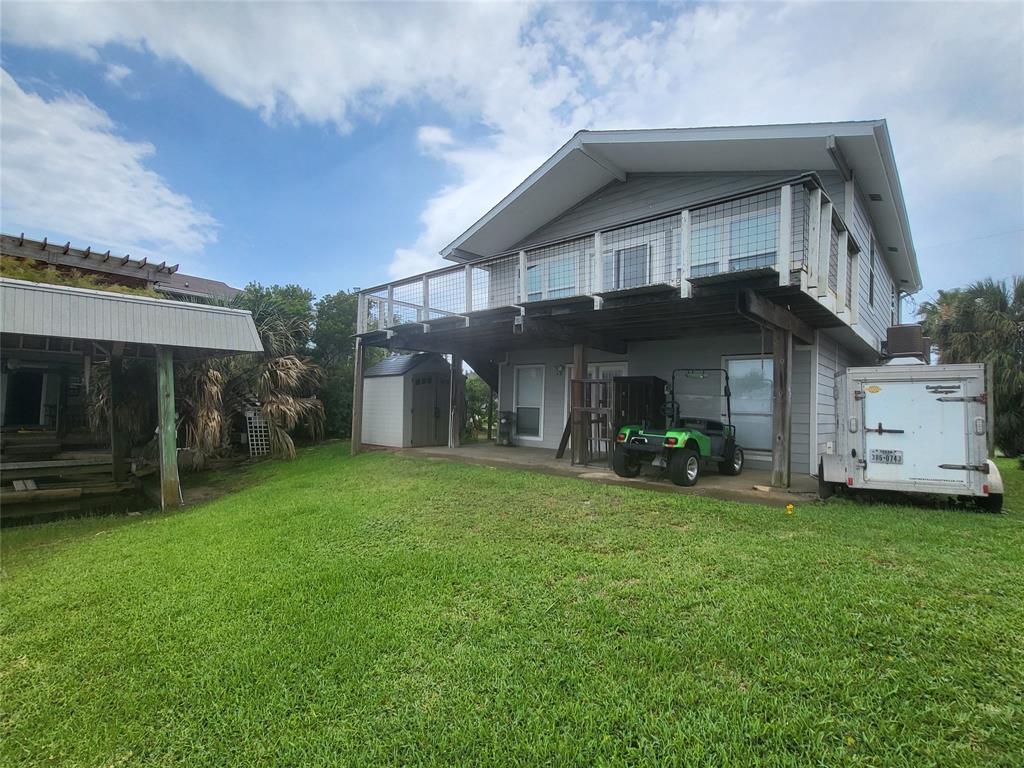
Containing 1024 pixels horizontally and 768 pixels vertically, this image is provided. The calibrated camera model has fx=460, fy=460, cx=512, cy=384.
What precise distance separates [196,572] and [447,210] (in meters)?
17.4

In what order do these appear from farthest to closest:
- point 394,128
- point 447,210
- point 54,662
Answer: point 447,210 → point 394,128 → point 54,662

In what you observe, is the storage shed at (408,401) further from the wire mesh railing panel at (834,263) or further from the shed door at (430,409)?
the wire mesh railing panel at (834,263)

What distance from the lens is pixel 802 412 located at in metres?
8.30

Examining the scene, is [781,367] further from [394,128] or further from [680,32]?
[394,128]

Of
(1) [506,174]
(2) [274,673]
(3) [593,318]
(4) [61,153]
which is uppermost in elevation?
(1) [506,174]

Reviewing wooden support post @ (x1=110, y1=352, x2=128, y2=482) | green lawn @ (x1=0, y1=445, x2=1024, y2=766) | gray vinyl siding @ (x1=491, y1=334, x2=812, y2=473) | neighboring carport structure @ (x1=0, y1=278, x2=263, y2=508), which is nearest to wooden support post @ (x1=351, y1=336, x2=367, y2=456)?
neighboring carport structure @ (x1=0, y1=278, x2=263, y2=508)

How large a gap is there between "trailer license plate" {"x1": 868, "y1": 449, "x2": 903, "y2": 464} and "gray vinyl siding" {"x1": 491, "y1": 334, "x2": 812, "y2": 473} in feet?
8.68

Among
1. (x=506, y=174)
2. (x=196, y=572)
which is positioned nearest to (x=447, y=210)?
(x=506, y=174)

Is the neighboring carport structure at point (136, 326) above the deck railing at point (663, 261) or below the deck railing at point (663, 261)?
below

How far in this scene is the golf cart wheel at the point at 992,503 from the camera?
533 cm

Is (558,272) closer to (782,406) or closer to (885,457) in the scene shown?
(782,406)

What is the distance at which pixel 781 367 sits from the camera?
21.8 ft

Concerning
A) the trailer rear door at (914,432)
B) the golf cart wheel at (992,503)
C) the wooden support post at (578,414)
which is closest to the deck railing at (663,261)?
the wooden support post at (578,414)

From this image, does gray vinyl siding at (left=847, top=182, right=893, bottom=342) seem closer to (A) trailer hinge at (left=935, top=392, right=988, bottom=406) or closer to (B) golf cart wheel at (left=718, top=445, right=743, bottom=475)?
(B) golf cart wheel at (left=718, top=445, right=743, bottom=475)
